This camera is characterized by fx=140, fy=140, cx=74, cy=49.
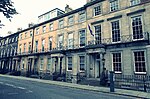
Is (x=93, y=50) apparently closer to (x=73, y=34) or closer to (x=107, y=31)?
(x=107, y=31)

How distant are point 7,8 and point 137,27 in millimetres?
14033

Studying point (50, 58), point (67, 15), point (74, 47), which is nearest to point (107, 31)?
point (74, 47)

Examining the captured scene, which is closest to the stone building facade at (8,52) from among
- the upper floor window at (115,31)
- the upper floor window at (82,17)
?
the upper floor window at (82,17)

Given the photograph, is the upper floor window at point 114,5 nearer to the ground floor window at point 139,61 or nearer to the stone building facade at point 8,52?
the ground floor window at point 139,61

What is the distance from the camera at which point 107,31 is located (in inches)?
757

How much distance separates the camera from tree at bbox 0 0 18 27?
1056 cm

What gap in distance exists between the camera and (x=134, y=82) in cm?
1510

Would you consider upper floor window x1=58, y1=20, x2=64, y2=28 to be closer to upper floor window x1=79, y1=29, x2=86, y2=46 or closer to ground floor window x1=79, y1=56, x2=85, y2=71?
upper floor window x1=79, y1=29, x2=86, y2=46

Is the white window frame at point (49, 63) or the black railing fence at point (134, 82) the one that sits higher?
the white window frame at point (49, 63)

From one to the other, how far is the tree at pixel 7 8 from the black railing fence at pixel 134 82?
12969mm

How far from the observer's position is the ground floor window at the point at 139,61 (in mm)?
15508

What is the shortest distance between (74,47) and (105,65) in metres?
6.75

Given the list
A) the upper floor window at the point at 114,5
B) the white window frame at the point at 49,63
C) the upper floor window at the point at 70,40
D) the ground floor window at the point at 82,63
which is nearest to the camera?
the upper floor window at the point at 114,5

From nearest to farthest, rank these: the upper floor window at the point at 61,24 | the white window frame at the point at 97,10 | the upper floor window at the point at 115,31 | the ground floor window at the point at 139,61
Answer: the ground floor window at the point at 139,61 < the upper floor window at the point at 115,31 < the white window frame at the point at 97,10 < the upper floor window at the point at 61,24
